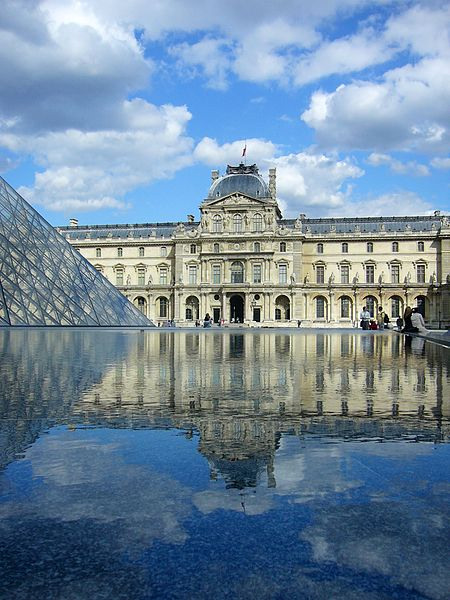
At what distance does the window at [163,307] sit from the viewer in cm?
5734

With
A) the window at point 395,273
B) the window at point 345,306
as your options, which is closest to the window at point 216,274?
the window at point 345,306

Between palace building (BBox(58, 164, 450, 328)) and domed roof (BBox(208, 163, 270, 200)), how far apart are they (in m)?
0.09

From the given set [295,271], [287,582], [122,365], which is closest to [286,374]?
[122,365]

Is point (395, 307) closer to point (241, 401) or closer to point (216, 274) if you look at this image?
point (216, 274)

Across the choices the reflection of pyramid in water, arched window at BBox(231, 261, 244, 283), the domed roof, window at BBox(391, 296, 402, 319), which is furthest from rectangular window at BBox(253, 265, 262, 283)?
the reflection of pyramid in water

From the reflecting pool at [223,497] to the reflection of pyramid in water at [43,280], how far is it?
18.6 m

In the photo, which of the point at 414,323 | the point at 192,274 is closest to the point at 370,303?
the point at 192,274

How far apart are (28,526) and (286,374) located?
5003 millimetres

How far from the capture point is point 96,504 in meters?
2.19

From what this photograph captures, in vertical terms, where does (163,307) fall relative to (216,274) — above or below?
below

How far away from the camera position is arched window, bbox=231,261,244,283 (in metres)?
54.3

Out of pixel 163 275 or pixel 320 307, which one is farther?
pixel 163 275

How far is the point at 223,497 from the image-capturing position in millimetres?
2232

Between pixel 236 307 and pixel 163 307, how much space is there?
729cm
